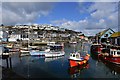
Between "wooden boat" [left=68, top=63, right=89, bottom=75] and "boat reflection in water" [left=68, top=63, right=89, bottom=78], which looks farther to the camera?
"wooden boat" [left=68, top=63, right=89, bottom=75]

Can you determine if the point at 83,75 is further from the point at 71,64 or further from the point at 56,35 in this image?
the point at 56,35

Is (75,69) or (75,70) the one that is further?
(75,69)

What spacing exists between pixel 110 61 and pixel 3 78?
24.9 m

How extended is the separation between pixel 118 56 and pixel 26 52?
30.0 meters

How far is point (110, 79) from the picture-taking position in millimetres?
30562

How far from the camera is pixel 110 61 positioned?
139ft

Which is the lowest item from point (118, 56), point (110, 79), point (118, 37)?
point (110, 79)

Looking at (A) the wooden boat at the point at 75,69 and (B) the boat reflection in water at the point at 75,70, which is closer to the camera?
(B) the boat reflection in water at the point at 75,70

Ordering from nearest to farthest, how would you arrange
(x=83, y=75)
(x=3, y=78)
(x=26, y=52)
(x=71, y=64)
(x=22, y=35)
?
(x=3, y=78) → (x=83, y=75) → (x=71, y=64) → (x=26, y=52) → (x=22, y=35)

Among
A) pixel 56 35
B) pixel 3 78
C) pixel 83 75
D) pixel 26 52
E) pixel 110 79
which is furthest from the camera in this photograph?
pixel 56 35

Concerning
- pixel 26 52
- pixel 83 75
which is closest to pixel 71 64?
pixel 83 75

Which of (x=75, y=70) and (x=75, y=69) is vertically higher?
(x=75, y=69)

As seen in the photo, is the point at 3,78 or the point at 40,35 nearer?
the point at 3,78

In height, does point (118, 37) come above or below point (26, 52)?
above
